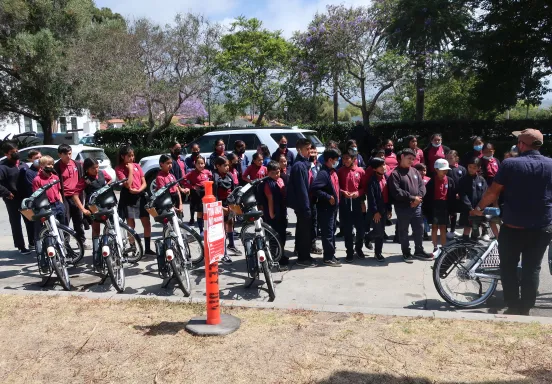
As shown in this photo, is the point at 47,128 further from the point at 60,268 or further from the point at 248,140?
the point at 60,268

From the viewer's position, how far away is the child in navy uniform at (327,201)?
7543 mm

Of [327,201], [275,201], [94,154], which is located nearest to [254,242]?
[275,201]

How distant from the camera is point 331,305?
19.0 feet

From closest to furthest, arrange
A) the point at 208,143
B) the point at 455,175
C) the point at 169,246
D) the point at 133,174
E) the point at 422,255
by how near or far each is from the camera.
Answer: the point at 169,246 < the point at 422,255 < the point at 133,174 < the point at 455,175 < the point at 208,143

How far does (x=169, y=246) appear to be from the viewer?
629cm

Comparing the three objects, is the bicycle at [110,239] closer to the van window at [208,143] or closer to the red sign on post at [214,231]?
the red sign on post at [214,231]

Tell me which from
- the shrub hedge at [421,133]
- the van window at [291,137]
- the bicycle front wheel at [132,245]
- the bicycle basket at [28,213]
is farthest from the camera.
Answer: the shrub hedge at [421,133]

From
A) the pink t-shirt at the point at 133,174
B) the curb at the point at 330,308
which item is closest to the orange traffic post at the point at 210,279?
the curb at the point at 330,308

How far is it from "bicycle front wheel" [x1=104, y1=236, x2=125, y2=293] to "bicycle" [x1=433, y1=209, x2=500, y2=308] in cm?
379

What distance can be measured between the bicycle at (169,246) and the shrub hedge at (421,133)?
15.1 meters

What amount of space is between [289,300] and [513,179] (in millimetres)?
2848

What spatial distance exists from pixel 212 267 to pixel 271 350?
95 centimetres

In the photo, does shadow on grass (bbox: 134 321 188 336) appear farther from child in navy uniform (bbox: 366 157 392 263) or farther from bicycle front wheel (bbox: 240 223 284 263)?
child in navy uniform (bbox: 366 157 392 263)

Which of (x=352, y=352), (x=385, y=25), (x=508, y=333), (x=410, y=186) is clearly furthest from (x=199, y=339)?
(x=385, y=25)
